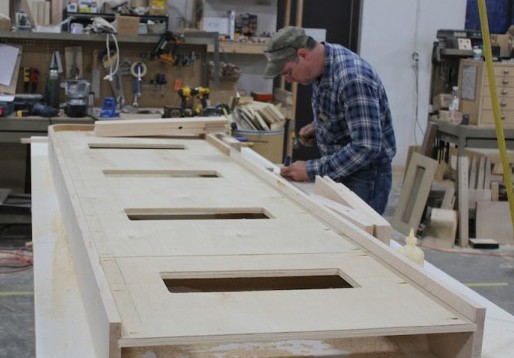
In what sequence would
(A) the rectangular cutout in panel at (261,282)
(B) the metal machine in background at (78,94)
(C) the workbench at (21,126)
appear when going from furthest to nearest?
(B) the metal machine in background at (78,94) → (C) the workbench at (21,126) → (A) the rectangular cutout in panel at (261,282)

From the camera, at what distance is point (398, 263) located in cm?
170

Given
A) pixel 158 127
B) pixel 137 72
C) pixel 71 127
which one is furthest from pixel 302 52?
pixel 137 72

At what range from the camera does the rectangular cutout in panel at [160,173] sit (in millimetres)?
2738

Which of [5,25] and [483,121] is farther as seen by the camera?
[483,121]

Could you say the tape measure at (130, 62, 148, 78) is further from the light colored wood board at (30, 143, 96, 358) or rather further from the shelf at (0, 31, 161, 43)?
the light colored wood board at (30, 143, 96, 358)

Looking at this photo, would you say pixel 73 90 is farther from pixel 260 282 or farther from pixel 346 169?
pixel 260 282

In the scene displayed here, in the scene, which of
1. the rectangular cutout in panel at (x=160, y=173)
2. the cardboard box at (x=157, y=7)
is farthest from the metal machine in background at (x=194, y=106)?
Answer: the rectangular cutout in panel at (x=160, y=173)

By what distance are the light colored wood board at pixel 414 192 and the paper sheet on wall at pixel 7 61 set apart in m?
3.08

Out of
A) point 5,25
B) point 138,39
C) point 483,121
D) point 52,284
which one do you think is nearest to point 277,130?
point 138,39

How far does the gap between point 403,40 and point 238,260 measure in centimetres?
664

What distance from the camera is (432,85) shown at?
8.07 m

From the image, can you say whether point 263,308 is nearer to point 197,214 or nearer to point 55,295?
point 55,295

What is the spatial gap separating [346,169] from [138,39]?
2.88 m

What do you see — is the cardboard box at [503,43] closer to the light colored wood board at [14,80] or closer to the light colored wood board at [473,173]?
the light colored wood board at [473,173]
